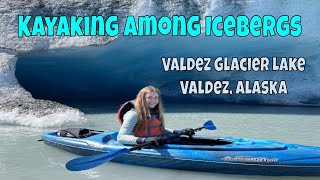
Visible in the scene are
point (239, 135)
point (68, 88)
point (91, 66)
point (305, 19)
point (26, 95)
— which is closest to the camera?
point (239, 135)

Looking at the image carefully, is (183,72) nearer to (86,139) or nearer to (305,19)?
(305,19)

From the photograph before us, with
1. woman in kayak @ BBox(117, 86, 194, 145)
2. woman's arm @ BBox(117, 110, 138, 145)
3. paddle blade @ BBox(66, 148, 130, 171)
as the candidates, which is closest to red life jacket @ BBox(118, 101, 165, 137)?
woman in kayak @ BBox(117, 86, 194, 145)

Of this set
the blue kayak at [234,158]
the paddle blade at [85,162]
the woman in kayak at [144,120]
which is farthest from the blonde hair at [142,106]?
the paddle blade at [85,162]

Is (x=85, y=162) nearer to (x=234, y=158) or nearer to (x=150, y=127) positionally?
(x=150, y=127)

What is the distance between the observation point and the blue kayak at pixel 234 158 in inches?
181

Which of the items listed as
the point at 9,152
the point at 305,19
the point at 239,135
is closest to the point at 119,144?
the point at 9,152

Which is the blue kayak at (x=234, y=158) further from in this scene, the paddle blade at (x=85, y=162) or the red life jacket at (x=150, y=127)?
the paddle blade at (x=85, y=162)

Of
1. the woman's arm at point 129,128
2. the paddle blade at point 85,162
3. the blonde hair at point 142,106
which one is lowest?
the paddle blade at point 85,162

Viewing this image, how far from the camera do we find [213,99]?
488 inches

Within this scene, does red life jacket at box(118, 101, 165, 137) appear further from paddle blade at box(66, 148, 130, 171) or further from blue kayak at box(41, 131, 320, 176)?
paddle blade at box(66, 148, 130, 171)

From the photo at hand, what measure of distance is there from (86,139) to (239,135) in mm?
2737

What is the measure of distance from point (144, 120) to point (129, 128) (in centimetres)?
19

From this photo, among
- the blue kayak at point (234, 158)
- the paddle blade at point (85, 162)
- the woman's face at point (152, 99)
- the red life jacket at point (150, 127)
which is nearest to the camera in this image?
the paddle blade at point (85, 162)

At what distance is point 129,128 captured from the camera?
5.04 meters
